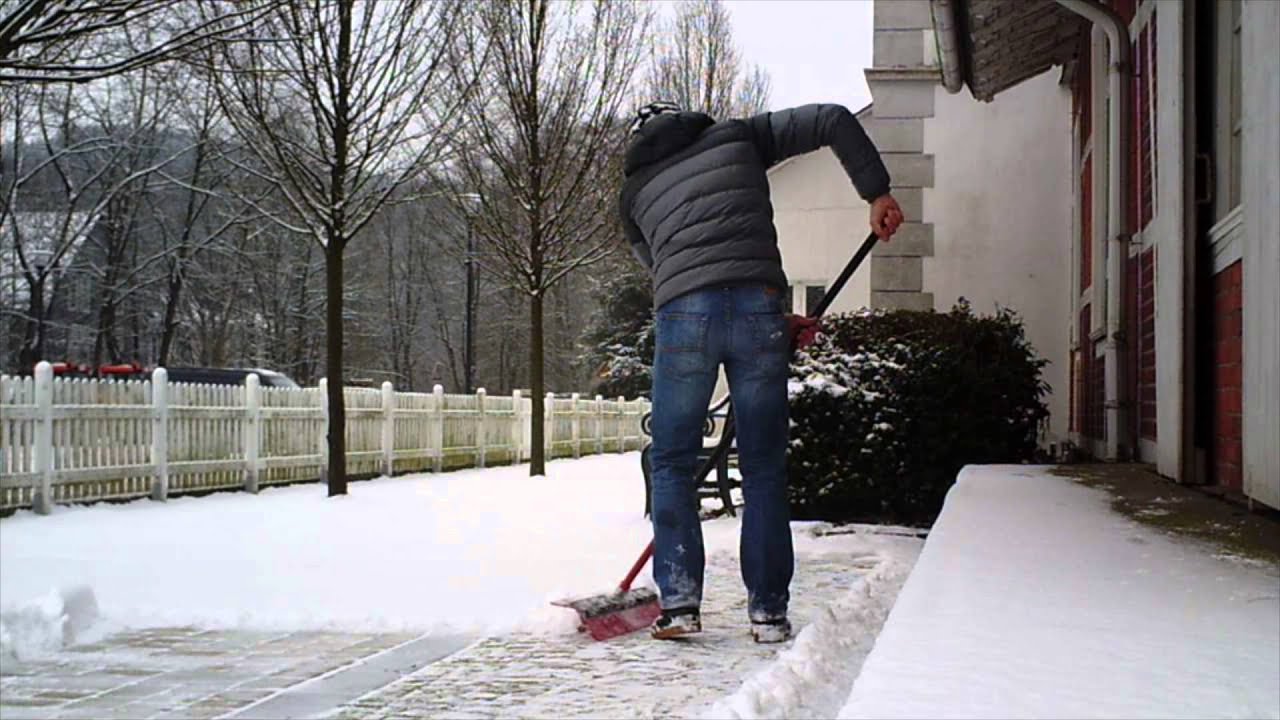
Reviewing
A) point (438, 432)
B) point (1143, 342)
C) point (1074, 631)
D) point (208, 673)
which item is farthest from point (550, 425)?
point (1074, 631)

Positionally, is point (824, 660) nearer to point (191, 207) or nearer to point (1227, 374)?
point (1227, 374)

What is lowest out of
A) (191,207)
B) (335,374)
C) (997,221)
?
(335,374)

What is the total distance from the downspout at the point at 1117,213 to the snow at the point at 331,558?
2.96 metres

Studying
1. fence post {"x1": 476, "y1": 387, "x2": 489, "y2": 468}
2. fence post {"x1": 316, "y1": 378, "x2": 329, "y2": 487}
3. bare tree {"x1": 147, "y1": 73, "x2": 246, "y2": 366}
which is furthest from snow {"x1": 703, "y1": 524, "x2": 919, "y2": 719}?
bare tree {"x1": 147, "y1": 73, "x2": 246, "y2": 366}

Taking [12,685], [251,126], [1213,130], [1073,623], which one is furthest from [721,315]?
[251,126]

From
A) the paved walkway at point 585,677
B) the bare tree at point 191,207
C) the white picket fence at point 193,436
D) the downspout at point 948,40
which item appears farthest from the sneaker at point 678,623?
the bare tree at point 191,207

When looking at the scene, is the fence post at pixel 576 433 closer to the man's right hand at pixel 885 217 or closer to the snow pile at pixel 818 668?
the snow pile at pixel 818 668

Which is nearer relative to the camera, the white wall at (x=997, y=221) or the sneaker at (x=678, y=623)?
the sneaker at (x=678, y=623)

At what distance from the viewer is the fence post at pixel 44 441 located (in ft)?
37.1

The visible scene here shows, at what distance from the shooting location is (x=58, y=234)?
32.8m

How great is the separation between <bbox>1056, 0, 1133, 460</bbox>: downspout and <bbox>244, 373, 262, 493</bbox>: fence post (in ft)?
32.8

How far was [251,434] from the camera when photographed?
1473 cm

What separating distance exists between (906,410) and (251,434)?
893 centimetres

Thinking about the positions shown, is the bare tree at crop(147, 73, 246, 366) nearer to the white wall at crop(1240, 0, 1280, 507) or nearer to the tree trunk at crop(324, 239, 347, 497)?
the tree trunk at crop(324, 239, 347, 497)
